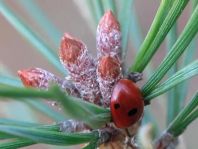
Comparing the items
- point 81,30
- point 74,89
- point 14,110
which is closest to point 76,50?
point 74,89

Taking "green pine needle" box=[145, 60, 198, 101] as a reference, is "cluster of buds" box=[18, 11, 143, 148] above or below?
above

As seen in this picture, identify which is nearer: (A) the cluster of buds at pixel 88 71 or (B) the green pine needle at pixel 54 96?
(B) the green pine needle at pixel 54 96

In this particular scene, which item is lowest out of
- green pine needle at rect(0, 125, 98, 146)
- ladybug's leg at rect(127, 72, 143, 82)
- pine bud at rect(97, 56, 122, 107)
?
green pine needle at rect(0, 125, 98, 146)

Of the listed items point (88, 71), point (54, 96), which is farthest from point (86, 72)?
point (54, 96)

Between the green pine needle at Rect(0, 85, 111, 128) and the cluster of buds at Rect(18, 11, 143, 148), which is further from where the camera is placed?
the cluster of buds at Rect(18, 11, 143, 148)

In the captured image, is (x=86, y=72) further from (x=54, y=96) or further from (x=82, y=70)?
(x=54, y=96)

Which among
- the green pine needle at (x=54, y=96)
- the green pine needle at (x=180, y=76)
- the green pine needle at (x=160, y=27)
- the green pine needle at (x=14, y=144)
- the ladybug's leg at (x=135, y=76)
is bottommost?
the green pine needle at (x=54, y=96)

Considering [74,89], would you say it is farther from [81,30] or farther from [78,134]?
[81,30]
